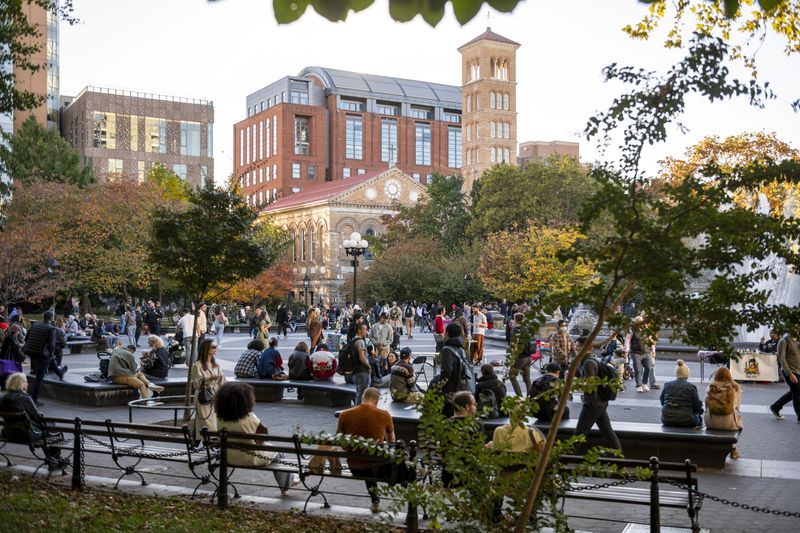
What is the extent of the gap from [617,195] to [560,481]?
2253mm

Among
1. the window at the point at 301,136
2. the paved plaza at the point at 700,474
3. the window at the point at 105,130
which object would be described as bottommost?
the paved plaza at the point at 700,474

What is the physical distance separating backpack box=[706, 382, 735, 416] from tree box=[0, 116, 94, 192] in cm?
4834

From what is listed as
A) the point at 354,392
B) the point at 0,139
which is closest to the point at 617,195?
the point at 354,392

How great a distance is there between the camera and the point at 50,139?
187 feet

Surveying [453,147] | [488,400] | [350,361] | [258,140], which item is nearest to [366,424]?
[488,400]

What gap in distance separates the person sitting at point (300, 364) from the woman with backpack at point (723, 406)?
8789mm

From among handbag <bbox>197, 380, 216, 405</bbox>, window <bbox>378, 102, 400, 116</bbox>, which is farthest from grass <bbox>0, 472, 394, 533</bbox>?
window <bbox>378, 102, 400, 116</bbox>

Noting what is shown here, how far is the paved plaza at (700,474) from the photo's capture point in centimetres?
850

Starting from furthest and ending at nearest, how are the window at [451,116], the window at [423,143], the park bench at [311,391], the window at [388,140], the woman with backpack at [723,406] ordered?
the window at [451,116] → the window at [423,143] → the window at [388,140] → the park bench at [311,391] → the woman with backpack at [723,406]

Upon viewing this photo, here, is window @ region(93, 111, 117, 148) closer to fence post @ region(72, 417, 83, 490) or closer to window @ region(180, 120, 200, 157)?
window @ region(180, 120, 200, 157)

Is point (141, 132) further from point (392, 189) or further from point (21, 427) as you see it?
point (21, 427)

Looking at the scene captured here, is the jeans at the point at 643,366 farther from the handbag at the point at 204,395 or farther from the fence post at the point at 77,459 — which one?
the fence post at the point at 77,459

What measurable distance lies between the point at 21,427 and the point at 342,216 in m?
74.4

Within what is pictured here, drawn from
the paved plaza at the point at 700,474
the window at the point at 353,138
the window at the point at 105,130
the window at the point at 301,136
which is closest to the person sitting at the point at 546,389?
the paved plaza at the point at 700,474
